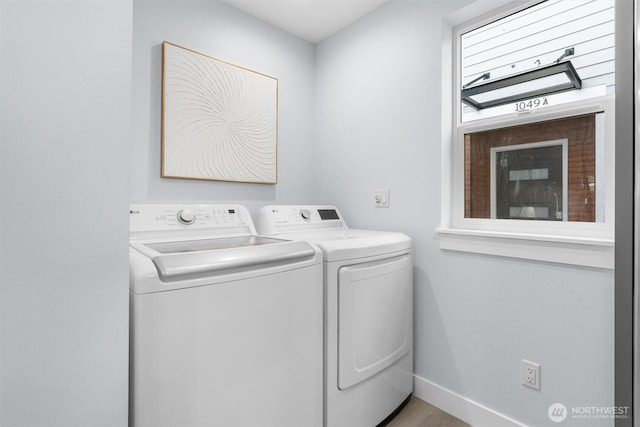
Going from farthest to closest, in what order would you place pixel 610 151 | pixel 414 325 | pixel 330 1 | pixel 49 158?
1. pixel 330 1
2. pixel 414 325
3. pixel 610 151
4. pixel 49 158

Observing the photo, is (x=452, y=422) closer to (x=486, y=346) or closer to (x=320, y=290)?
(x=486, y=346)

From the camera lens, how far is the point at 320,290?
1388mm

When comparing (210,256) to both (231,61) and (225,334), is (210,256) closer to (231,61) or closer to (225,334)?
(225,334)

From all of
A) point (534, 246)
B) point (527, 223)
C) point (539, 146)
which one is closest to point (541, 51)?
point (539, 146)

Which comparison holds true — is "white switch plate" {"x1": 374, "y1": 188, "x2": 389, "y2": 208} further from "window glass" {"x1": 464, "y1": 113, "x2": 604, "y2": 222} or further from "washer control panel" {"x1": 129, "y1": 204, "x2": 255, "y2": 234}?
"washer control panel" {"x1": 129, "y1": 204, "x2": 255, "y2": 234}

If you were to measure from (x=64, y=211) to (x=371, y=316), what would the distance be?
1267 millimetres

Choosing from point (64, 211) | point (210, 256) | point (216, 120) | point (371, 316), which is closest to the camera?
point (64, 211)

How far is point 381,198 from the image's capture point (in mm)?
2074

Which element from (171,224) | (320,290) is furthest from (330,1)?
(320,290)

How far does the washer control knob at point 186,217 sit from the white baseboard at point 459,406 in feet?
5.13

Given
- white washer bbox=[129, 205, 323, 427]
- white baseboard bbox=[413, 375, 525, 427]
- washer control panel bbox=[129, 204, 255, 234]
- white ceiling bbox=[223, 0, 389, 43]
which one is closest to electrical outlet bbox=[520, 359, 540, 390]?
white baseboard bbox=[413, 375, 525, 427]

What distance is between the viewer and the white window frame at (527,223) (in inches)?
52.2

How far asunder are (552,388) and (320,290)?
3.60 feet

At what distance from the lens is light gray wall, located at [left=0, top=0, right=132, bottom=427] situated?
654 millimetres
